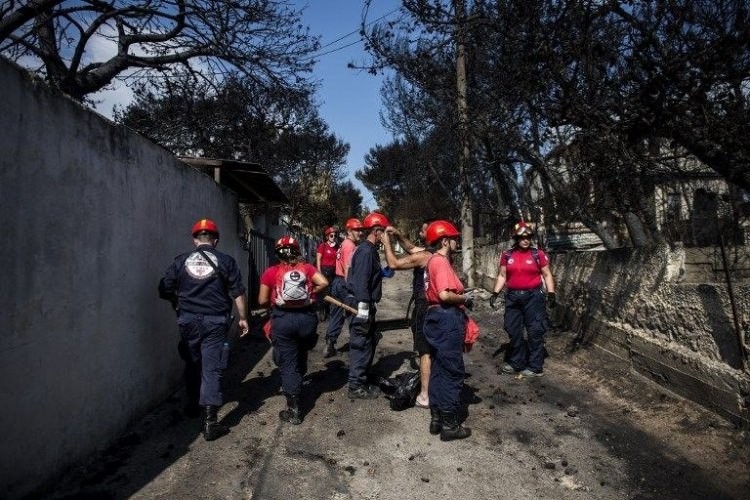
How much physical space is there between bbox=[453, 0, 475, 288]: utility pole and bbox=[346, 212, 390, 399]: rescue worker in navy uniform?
4264 mm

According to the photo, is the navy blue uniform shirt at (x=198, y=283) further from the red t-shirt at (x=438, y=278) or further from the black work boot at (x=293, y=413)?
the red t-shirt at (x=438, y=278)

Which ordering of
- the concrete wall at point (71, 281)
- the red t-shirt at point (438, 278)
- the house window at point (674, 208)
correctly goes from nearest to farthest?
the concrete wall at point (71, 281), the red t-shirt at point (438, 278), the house window at point (674, 208)

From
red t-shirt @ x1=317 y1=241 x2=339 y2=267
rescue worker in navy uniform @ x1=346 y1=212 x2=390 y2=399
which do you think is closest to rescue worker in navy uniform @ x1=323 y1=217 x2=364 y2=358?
red t-shirt @ x1=317 y1=241 x2=339 y2=267

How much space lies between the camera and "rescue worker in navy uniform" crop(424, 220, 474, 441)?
438cm

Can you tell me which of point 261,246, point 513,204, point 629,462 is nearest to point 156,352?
point 629,462

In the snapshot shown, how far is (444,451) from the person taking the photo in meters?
4.18

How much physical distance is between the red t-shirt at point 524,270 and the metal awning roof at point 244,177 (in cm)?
392

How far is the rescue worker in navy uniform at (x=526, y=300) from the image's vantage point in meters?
6.27

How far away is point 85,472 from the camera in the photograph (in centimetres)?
361

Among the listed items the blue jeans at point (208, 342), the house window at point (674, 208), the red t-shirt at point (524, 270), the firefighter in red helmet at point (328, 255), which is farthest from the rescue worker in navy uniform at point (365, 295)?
the house window at point (674, 208)

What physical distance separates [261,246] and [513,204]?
7795 mm

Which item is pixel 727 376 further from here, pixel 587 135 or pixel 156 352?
pixel 156 352

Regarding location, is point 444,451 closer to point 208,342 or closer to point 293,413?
point 293,413

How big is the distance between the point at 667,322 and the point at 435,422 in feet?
8.74
